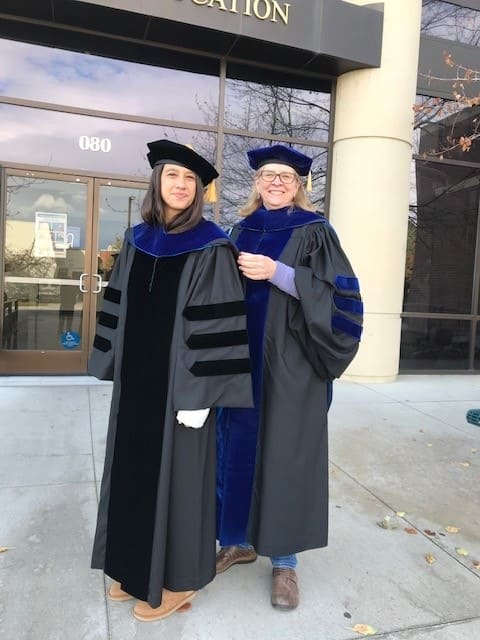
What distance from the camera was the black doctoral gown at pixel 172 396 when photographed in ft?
7.33

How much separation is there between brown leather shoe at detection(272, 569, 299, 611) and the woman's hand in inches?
55.9

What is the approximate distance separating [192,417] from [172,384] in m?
0.16

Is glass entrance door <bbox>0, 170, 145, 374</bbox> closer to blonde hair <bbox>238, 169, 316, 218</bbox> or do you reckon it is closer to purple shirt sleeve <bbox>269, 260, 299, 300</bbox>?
blonde hair <bbox>238, 169, 316, 218</bbox>

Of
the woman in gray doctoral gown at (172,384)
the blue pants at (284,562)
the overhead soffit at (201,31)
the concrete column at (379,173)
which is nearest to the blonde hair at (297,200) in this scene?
the woman in gray doctoral gown at (172,384)

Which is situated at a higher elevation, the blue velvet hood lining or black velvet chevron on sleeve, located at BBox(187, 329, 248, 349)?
the blue velvet hood lining

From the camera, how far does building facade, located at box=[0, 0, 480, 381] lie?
22.5 ft

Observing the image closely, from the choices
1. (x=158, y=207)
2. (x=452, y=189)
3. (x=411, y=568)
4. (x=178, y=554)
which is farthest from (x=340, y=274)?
(x=452, y=189)

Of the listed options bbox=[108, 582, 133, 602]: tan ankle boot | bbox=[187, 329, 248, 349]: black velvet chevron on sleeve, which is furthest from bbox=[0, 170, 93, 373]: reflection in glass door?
bbox=[187, 329, 248, 349]: black velvet chevron on sleeve

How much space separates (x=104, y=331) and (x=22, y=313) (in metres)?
5.02

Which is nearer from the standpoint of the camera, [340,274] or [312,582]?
[340,274]

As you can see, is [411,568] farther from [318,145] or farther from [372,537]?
[318,145]

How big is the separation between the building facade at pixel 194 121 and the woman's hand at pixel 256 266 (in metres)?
4.93

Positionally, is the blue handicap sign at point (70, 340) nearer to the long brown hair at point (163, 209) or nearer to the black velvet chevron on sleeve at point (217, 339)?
the long brown hair at point (163, 209)

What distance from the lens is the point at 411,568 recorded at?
9.64 ft
